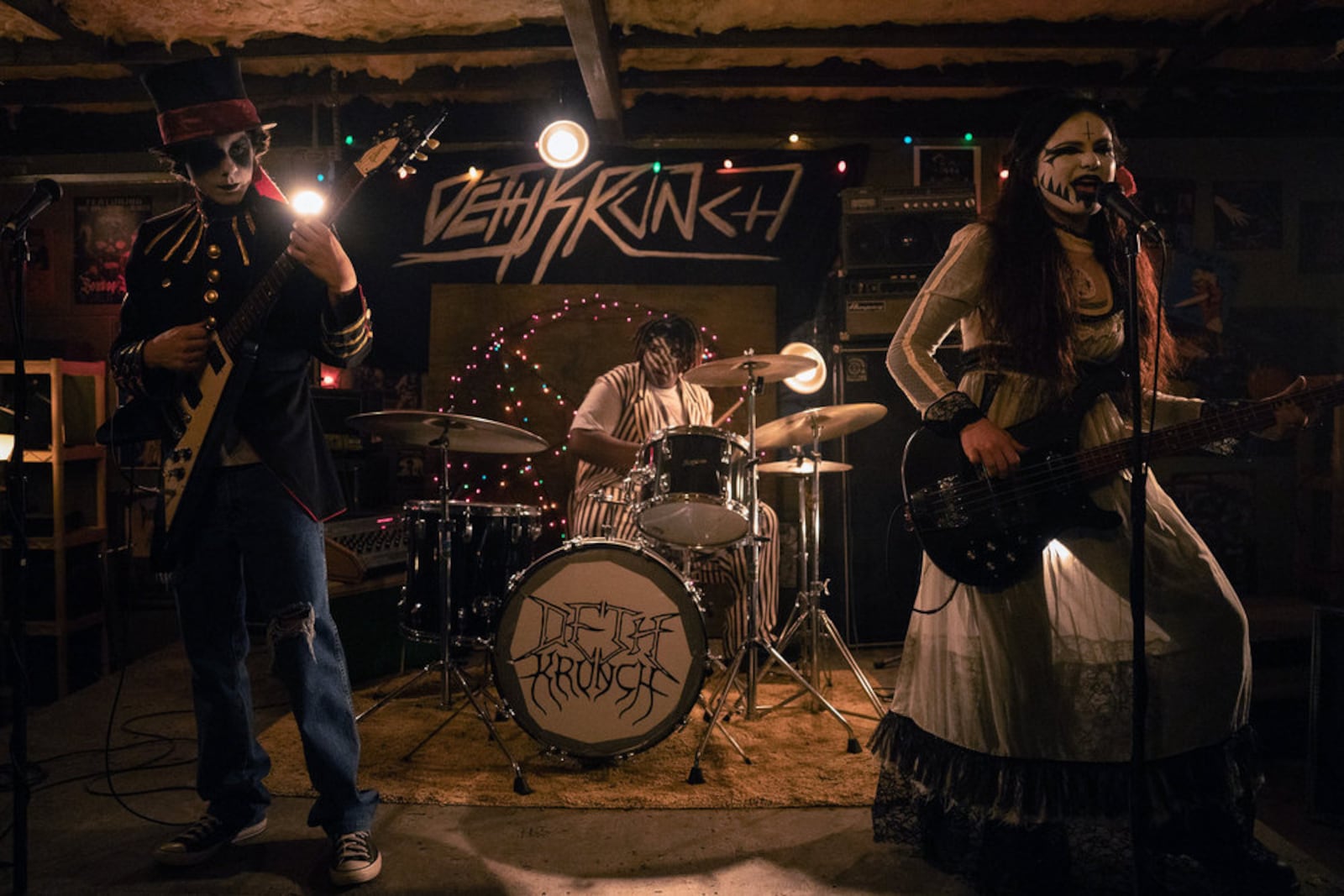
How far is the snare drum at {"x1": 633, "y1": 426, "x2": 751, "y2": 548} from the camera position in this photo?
3473mm

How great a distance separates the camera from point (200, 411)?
2352 millimetres

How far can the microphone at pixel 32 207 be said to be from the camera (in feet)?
7.16

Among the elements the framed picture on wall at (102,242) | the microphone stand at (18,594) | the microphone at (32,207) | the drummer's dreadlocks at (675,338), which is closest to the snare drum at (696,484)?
the drummer's dreadlocks at (675,338)

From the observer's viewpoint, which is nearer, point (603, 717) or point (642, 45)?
point (603, 717)

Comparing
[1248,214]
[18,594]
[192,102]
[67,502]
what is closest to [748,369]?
[192,102]

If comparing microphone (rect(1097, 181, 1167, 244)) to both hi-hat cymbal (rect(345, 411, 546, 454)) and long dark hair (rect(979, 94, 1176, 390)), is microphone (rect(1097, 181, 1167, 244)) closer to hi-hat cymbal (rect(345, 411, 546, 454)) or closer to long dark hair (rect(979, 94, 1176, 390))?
long dark hair (rect(979, 94, 1176, 390))

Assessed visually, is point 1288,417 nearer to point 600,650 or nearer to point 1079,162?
point 1079,162

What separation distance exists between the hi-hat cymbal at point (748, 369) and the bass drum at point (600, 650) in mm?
835

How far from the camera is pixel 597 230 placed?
6.00 metres

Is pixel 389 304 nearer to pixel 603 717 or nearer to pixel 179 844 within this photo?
pixel 603 717

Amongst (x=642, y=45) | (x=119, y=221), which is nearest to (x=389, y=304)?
(x=119, y=221)

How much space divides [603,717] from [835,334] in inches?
119

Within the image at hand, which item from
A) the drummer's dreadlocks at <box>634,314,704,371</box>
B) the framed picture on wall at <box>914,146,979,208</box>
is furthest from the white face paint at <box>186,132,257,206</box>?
the framed picture on wall at <box>914,146,979,208</box>

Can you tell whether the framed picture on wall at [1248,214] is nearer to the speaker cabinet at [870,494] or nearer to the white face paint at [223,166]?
the speaker cabinet at [870,494]
